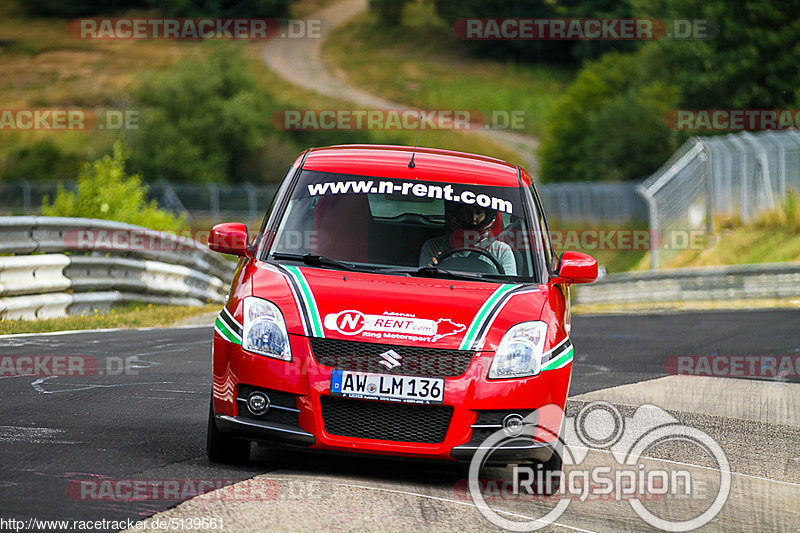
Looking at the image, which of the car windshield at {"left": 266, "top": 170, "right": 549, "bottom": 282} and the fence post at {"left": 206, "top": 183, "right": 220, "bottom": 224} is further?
the fence post at {"left": 206, "top": 183, "right": 220, "bottom": 224}

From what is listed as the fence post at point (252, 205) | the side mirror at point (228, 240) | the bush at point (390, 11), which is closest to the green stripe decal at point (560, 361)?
the side mirror at point (228, 240)

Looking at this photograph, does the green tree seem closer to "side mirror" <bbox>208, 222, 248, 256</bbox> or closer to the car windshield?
the car windshield

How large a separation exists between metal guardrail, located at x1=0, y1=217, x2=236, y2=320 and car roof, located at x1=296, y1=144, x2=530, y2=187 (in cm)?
609

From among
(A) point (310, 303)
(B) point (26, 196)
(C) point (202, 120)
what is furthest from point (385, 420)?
(C) point (202, 120)

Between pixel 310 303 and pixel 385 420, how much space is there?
0.72 m

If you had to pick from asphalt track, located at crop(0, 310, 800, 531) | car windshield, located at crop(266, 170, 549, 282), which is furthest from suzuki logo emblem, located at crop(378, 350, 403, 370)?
car windshield, located at crop(266, 170, 549, 282)

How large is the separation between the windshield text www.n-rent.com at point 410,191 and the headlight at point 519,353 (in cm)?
127

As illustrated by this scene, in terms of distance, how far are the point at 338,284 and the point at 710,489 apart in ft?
7.67

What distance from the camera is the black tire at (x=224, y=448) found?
6.35 m

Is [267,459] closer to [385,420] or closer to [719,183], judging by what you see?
[385,420]

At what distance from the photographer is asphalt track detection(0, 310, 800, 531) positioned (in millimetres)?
5387

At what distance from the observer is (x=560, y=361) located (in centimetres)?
644

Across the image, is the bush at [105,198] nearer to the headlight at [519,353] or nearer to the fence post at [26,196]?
the headlight at [519,353]

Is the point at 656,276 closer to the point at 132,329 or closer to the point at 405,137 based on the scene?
the point at 132,329
